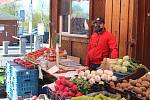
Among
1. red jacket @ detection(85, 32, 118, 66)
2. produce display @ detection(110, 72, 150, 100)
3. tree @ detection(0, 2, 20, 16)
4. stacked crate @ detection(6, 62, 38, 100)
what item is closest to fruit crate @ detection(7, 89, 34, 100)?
stacked crate @ detection(6, 62, 38, 100)

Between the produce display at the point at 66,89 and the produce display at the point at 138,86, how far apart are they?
44cm

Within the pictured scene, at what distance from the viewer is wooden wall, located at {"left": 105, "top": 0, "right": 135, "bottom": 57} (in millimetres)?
6680

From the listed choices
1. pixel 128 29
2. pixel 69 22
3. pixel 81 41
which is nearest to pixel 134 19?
pixel 128 29

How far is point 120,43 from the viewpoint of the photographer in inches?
276

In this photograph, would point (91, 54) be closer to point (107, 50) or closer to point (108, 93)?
point (107, 50)

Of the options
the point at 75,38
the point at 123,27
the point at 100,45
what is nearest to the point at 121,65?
the point at 100,45

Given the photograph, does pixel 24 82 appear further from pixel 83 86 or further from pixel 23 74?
pixel 83 86

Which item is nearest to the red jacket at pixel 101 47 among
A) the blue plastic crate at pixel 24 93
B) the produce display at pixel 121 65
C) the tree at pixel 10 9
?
the produce display at pixel 121 65

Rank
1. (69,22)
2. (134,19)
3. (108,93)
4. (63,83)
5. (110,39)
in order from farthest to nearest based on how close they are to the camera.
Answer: (69,22) < (134,19) < (110,39) < (63,83) < (108,93)

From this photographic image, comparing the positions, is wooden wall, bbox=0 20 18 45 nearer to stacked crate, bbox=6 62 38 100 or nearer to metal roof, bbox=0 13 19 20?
metal roof, bbox=0 13 19 20

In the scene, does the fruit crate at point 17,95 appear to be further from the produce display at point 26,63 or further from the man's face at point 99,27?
the man's face at point 99,27

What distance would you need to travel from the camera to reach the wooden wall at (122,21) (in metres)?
6.68

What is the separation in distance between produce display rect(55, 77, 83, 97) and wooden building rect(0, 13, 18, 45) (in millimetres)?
8867

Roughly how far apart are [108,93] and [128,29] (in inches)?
124
